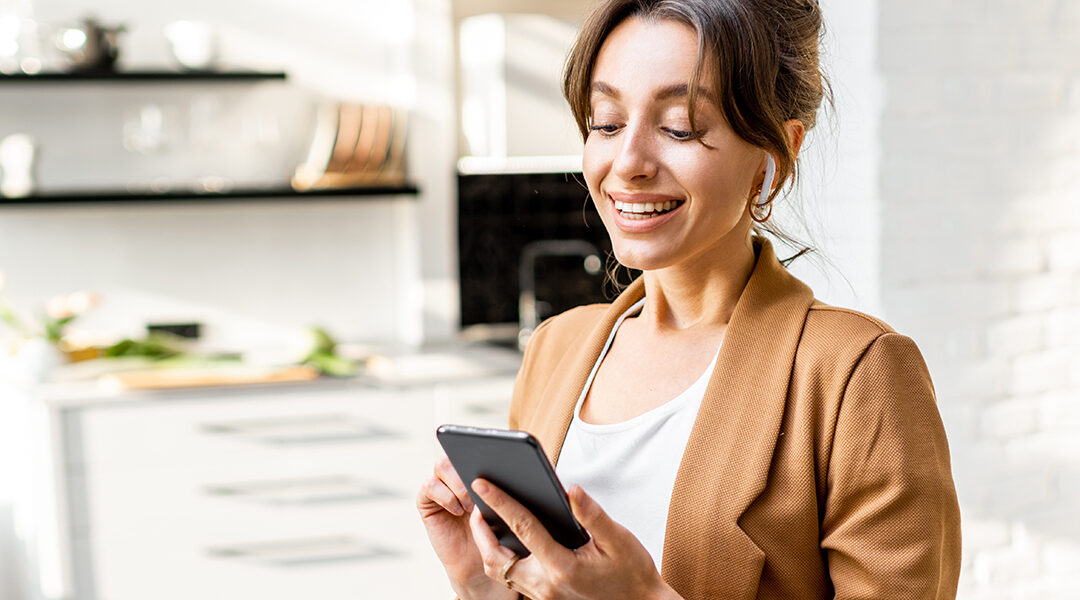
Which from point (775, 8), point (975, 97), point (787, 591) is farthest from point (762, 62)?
point (975, 97)

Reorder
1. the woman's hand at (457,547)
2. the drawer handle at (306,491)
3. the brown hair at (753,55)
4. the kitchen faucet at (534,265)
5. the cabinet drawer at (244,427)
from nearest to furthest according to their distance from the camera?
the brown hair at (753,55) < the woman's hand at (457,547) < the cabinet drawer at (244,427) < the drawer handle at (306,491) < the kitchen faucet at (534,265)

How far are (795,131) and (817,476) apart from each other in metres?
0.32

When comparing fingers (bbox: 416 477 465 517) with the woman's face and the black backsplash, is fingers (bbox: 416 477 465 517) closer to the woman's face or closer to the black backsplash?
the woman's face

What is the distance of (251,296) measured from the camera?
12.1 feet

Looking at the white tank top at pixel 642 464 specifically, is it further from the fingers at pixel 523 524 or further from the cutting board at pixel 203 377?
the cutting board at pixel 203 377

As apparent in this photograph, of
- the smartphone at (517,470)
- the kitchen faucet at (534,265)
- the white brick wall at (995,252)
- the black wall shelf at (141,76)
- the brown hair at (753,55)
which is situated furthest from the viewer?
the kitchen faucet at (534,265)

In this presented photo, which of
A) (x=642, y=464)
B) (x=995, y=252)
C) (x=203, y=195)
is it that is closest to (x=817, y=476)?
(x=642, y=464)

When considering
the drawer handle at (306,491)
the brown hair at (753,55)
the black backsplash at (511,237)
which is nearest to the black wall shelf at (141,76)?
the black backsplash at (511,237)

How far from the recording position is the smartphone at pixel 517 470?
0.80 meters

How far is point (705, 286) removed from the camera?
3.47ft

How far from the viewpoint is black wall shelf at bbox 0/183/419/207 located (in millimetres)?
3270

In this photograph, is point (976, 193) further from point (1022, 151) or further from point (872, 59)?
point (872, 59)

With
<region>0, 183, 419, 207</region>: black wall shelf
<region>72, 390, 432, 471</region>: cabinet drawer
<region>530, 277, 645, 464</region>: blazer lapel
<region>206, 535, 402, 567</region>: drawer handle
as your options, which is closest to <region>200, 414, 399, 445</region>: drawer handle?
<region>72, 390, 432, 471</region>: cabinet drawer

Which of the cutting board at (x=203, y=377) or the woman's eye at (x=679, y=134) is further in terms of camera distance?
the cutting board at (x=203, y=377)
